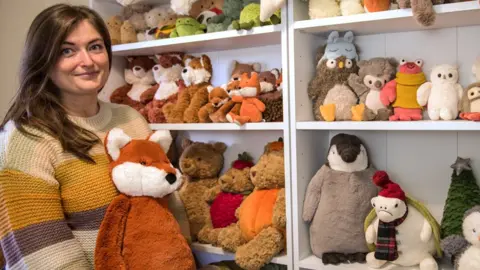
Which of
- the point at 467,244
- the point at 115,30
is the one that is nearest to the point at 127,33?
the point at 115,30

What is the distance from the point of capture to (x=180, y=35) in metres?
1.66

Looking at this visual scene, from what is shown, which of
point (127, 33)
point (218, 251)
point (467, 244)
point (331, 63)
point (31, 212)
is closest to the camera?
point (31, 212)

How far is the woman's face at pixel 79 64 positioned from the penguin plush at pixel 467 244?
1074 mm

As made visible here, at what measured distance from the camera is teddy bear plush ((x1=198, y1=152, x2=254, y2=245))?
162 centimetres

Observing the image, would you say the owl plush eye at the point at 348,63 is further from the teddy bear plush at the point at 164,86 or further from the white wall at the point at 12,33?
the white wall at the point at 12,33

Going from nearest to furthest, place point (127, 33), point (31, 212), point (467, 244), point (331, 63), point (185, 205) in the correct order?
point (31, 212)
point (467, 244)
point (331, 63)
point (185, 205)
point (127, 33)

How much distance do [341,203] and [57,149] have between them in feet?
2.72

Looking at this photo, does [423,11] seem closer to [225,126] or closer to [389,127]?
[389,127]

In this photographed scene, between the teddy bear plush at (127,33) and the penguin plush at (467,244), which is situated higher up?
the teddy bear plush at (127,33)

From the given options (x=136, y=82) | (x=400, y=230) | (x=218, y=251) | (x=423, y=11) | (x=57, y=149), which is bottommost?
(x=218, y=251)

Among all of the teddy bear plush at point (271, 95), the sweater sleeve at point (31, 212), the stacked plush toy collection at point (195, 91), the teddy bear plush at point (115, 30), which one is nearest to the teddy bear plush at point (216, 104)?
the stacked plush toy collection at point (195, 91)

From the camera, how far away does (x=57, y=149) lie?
1198 mm

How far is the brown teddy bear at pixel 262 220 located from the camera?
4.66ft

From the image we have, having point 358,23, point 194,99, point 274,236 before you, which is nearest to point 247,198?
point 274,236
